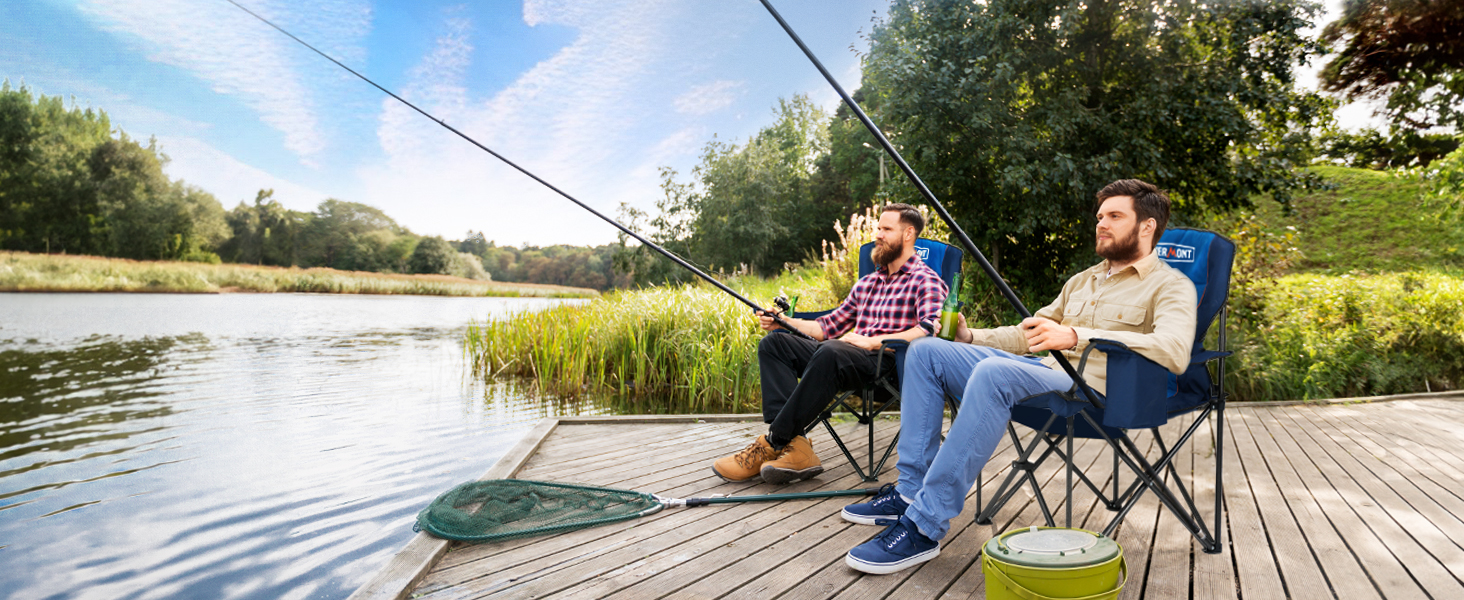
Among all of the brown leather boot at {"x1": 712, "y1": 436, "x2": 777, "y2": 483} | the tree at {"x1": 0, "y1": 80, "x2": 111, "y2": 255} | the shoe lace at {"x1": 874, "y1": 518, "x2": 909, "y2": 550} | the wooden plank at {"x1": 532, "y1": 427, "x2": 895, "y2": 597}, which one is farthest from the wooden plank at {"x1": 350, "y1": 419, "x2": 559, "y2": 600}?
the tree at {"x1": 0, "y1": 80, "x2": 111, "y2": 255}

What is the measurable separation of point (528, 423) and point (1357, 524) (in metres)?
4.06

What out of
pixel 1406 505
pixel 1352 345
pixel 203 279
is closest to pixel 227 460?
pixel 1406 505

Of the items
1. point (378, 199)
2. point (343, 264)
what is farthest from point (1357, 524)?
point (378, 199)

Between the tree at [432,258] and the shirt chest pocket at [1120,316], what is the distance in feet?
82.2

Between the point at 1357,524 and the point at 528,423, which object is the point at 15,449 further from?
the point at 1357,524

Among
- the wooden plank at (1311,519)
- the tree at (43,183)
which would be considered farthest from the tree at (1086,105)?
the tree at (43,183)

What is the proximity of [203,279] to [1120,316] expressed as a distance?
2763cm

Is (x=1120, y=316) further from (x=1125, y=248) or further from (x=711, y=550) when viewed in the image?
(x=711, y=550)

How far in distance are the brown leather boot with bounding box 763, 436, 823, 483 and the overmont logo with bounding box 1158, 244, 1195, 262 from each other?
1.22m

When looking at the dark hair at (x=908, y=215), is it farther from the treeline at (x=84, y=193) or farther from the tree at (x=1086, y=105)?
the treeline at (x=84, y=193)

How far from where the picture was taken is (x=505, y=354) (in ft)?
21.3

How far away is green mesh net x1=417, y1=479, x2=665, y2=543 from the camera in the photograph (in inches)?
69.9

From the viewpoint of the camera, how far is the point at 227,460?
3553mm

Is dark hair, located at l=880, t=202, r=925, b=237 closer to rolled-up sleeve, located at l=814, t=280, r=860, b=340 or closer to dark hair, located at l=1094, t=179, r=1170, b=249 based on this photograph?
rolled-up sleeve, located at l=814, t=280, r=860, b=340
